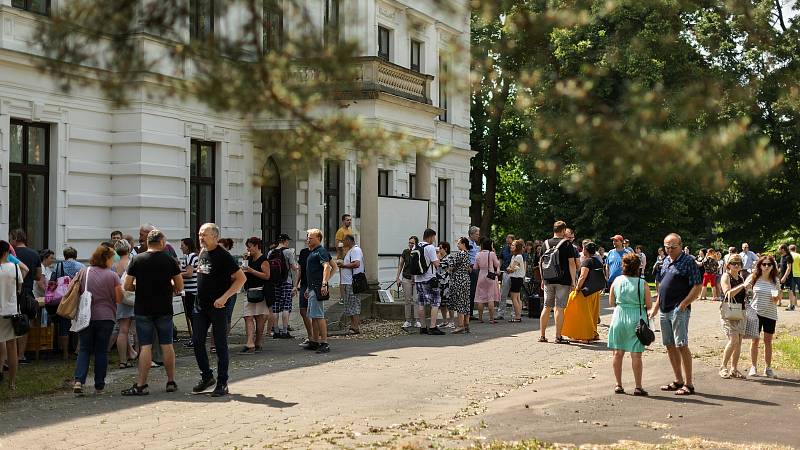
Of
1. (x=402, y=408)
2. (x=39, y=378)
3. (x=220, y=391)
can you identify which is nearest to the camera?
(x=402, y=408)

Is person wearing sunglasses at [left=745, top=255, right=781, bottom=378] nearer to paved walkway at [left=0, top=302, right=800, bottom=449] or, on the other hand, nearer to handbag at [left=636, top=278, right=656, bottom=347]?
paved walkway at [left=0, top=302, right=800, bottom=449]

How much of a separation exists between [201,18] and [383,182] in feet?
88.7

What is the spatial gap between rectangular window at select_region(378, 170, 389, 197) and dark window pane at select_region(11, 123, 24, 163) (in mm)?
13734

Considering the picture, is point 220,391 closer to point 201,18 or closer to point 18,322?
point 18,322

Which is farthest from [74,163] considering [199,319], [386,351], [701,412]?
[701,412]

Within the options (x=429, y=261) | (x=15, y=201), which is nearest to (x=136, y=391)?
(x=429, y=261)

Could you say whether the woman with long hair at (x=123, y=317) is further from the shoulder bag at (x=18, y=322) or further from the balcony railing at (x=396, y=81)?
the balcony railing at (x=396, y=81)

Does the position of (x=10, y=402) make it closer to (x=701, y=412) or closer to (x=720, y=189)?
(x=701, y=412)

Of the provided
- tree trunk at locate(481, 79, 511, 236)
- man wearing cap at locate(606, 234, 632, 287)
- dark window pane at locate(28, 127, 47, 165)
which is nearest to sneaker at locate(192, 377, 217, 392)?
dark window pane at locate(28, 127, 47, 165)

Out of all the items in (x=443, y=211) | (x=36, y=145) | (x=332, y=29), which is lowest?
(x=332, y=29)

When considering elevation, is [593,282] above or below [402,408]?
above

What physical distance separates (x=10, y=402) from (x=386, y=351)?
21.6 feet

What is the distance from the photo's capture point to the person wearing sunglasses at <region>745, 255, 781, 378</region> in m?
14.8

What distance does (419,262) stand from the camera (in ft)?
68.1
